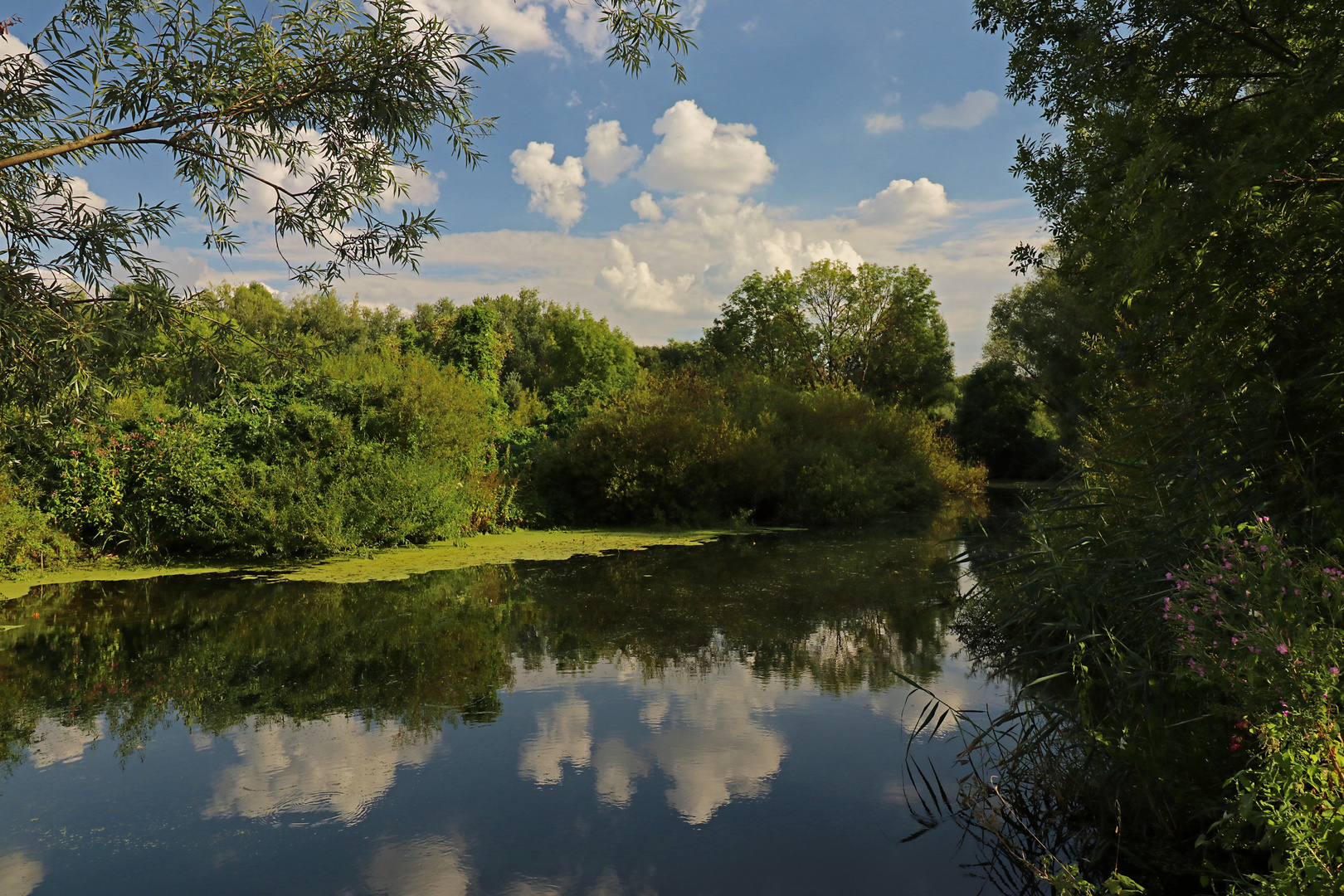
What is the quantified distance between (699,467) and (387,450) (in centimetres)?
649

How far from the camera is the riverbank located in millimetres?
10664

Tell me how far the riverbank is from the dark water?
1317 millimetres

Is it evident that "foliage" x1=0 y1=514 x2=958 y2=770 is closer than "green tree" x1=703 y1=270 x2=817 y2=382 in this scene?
Yes

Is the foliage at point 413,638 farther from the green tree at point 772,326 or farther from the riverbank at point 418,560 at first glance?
the green tree at point 772,326

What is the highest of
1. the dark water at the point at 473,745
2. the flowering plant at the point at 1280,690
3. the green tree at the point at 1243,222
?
the green tree at the point at 1243,222

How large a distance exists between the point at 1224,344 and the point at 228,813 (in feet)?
20.4

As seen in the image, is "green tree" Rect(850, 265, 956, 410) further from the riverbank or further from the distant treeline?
the riverbank

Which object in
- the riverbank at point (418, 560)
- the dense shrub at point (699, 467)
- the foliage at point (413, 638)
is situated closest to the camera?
the foliage at point (413, 638)

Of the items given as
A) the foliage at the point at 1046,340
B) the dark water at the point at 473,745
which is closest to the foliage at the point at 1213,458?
the dark water at the point at 473,745

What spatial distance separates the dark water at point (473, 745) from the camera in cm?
360

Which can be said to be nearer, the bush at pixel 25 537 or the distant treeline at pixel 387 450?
the distant treeline at pixel 387 450

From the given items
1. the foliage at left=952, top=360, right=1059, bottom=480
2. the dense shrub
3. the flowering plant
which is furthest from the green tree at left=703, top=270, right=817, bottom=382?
the flowering plant

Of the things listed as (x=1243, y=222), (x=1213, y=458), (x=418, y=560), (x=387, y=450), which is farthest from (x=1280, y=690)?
(x=387, y=450)

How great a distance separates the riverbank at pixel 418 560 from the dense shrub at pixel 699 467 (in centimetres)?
101
